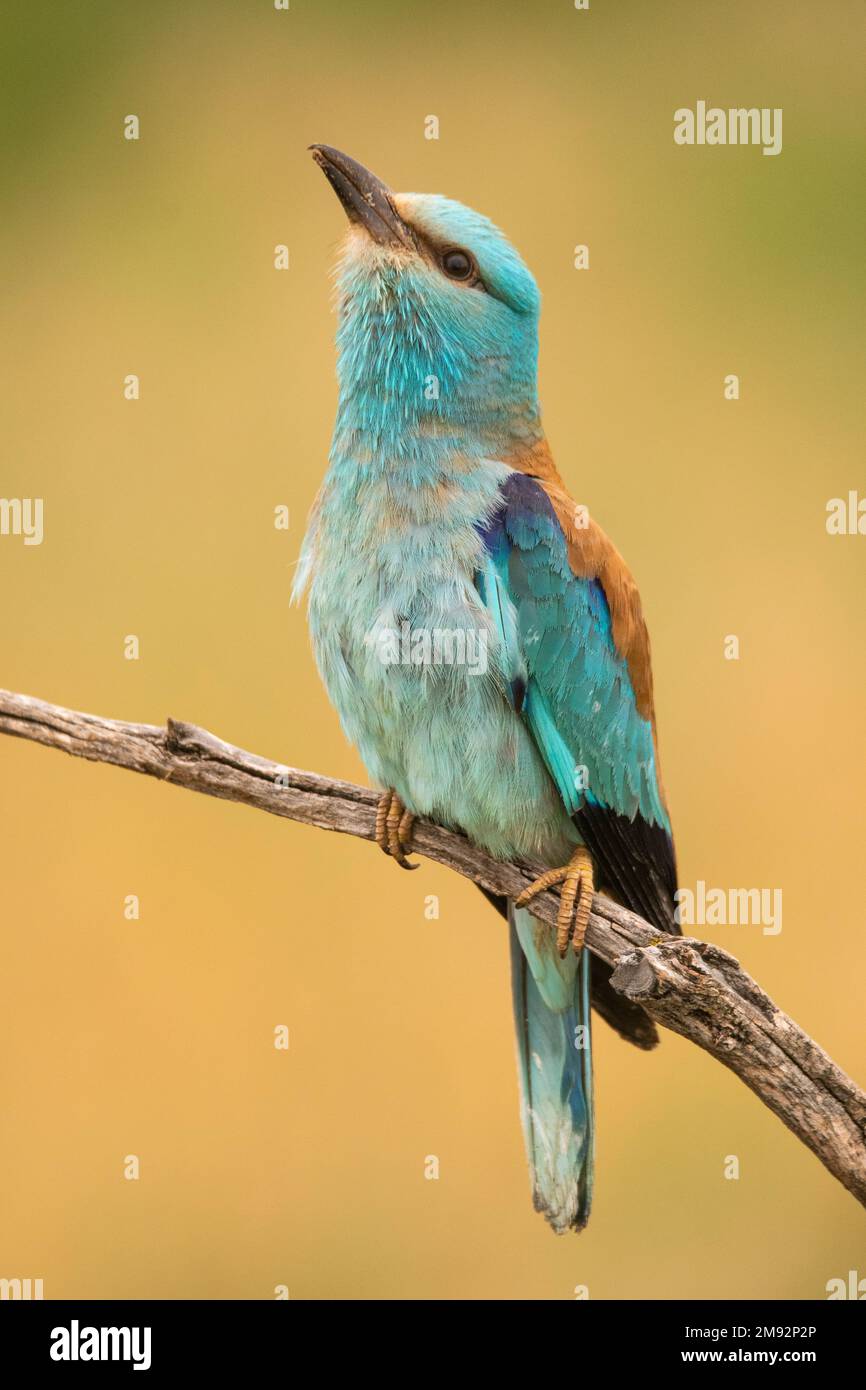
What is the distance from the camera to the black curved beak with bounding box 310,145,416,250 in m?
2.41

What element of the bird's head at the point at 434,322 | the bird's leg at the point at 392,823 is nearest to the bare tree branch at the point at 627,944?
the bird's leg at the point at 392,823

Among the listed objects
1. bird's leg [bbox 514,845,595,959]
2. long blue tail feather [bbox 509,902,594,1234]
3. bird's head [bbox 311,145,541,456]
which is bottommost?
long blue tail feather [bbox 509,902,594,1234]

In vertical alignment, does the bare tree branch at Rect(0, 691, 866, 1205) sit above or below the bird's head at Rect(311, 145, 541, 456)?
below

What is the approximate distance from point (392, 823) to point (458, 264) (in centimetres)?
91

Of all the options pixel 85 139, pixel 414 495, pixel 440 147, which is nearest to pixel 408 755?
pixel 414 495

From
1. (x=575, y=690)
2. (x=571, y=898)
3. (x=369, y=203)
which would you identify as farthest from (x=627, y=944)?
(x=369, y=203)

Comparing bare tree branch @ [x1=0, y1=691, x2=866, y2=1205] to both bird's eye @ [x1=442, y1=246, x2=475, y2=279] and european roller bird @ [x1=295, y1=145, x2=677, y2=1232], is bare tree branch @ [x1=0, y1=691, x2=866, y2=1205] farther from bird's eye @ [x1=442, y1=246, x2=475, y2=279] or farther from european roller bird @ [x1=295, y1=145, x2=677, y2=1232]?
bird's eye @ [x1=442, y1=246, x2=475, y2=279]

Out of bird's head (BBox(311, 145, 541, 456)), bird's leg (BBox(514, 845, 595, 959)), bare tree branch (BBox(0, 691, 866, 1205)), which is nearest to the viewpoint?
bare tree branch (BBox(0, 691, 866, 1205))

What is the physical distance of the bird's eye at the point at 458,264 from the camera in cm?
240

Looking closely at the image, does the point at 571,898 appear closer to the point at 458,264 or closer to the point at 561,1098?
the point at 561,1098

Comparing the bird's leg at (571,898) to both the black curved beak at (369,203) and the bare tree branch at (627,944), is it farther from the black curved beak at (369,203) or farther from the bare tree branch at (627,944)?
the black curved beak at (369,203)

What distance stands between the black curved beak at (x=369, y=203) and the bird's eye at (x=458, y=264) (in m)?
0.06

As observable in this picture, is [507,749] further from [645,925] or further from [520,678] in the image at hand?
[645,925]

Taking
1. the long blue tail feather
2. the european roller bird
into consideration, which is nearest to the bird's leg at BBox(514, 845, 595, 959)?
the european roller bird
